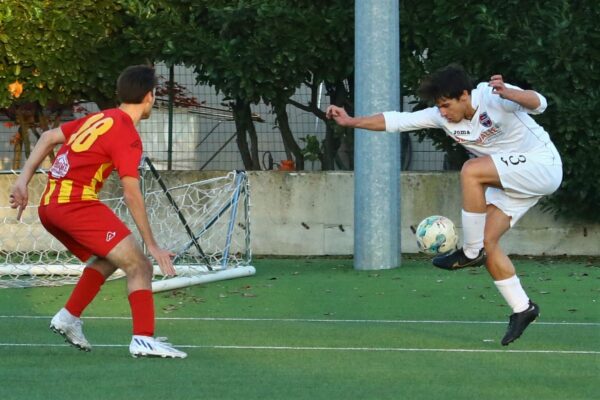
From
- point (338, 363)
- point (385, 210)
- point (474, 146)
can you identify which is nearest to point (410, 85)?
point (385, 210)

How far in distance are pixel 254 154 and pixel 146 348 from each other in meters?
9.69

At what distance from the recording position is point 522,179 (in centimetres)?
880

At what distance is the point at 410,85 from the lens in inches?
633

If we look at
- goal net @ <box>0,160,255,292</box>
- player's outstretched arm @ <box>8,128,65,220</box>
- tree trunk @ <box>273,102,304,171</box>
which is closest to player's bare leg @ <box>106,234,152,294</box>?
player's outstretched arm @ <box>8,128,65,220</box>

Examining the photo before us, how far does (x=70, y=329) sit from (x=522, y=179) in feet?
9.93

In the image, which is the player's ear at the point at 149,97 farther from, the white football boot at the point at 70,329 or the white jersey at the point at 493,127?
the white jersey at the point at 493,127

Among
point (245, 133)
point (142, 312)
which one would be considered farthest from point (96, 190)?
point (245, 133)

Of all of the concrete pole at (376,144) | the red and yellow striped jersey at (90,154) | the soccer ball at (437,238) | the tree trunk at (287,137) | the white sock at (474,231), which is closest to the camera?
the red and yellow striped jersey at (90,154)

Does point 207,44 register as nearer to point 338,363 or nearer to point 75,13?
point 75,13

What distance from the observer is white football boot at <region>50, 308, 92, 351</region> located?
8242mm

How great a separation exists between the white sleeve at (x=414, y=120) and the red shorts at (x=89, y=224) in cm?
211

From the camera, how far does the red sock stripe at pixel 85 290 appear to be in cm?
838

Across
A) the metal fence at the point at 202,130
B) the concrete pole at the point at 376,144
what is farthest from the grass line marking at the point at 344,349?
the metal fence at the point at 202,130

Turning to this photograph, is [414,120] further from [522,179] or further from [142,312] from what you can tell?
[142,312]
